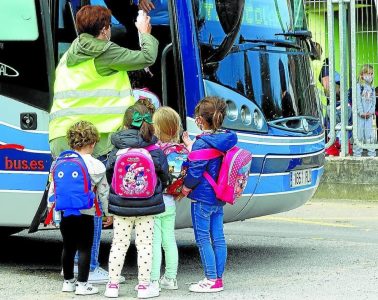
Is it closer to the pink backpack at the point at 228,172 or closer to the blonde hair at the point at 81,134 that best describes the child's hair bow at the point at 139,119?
the blonde hair at the point at 81,134

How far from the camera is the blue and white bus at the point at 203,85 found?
8734 millimetres

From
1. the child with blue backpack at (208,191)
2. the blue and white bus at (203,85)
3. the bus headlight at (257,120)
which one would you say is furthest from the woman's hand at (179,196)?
the bus headlight at (257,120)

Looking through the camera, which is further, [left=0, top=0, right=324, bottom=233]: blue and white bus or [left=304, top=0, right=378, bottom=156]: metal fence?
[left=304, top=0, right=378, bottom=156]: metal fence

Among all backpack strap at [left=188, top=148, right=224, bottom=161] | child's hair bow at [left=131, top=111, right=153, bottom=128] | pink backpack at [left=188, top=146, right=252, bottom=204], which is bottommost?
pink backpack at [left=188, top=146, right=252, bottom=204]

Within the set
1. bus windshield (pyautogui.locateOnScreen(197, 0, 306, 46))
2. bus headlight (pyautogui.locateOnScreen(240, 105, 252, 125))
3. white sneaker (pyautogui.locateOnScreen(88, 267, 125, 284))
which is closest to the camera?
white sneaker (pyautogui.locateOnScreen(88, 267, 125, 284))

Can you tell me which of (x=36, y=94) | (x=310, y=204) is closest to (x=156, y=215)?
(x=36, y=94)

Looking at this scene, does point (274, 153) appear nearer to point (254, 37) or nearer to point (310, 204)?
point (254, 37)

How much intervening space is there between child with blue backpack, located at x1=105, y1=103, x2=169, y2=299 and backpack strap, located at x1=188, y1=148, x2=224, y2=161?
236mm

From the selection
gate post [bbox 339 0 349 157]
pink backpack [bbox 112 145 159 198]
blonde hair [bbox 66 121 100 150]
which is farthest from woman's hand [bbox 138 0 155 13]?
gate post [bbox 339 0 349 157]

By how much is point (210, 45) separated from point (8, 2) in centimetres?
145

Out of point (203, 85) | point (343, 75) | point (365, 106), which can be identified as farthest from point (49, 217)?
point (343, 75)

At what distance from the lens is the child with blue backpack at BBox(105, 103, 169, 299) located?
7.98 metres

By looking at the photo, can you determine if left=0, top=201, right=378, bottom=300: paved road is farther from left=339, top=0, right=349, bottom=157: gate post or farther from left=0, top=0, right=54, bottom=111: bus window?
left=339, top=0, right=349, bottom=157: gate post

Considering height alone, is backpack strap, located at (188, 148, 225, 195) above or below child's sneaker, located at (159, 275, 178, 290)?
above
